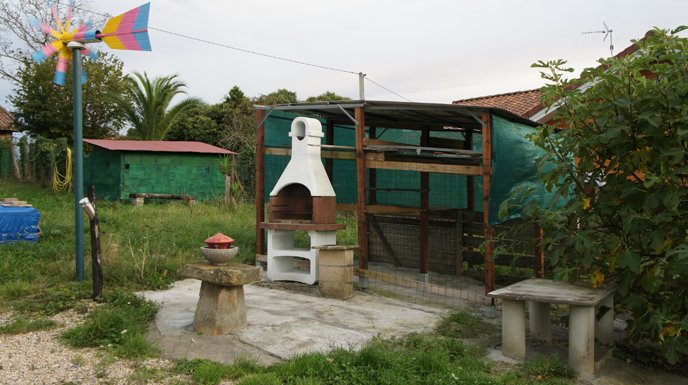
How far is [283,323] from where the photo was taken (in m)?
6.39

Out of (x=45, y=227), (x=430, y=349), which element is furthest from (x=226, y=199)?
(x=430, y=349)

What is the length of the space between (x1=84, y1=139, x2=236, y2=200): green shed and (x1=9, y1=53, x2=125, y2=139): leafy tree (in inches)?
200

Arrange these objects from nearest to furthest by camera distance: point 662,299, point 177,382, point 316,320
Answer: point 177,382 → point 662,299 → point 316,320

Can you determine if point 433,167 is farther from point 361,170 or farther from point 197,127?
point 197,127

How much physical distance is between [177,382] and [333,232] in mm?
4219

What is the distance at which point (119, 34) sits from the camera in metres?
7.60

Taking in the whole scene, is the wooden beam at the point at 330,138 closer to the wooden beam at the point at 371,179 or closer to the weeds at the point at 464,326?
the wooden beam at the point at 371,179

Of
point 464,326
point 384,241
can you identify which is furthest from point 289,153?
point 464,326

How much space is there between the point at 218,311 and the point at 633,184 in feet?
13.5

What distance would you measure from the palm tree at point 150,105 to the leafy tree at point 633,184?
21.9 m

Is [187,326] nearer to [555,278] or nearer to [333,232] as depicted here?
[333,232]

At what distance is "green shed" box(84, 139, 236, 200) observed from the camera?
720 inches

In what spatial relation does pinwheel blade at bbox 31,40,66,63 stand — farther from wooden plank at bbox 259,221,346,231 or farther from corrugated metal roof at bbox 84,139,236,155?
corrugated metal roof at bbox 84,139,236,155

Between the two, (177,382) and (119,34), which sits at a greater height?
(119,34)
